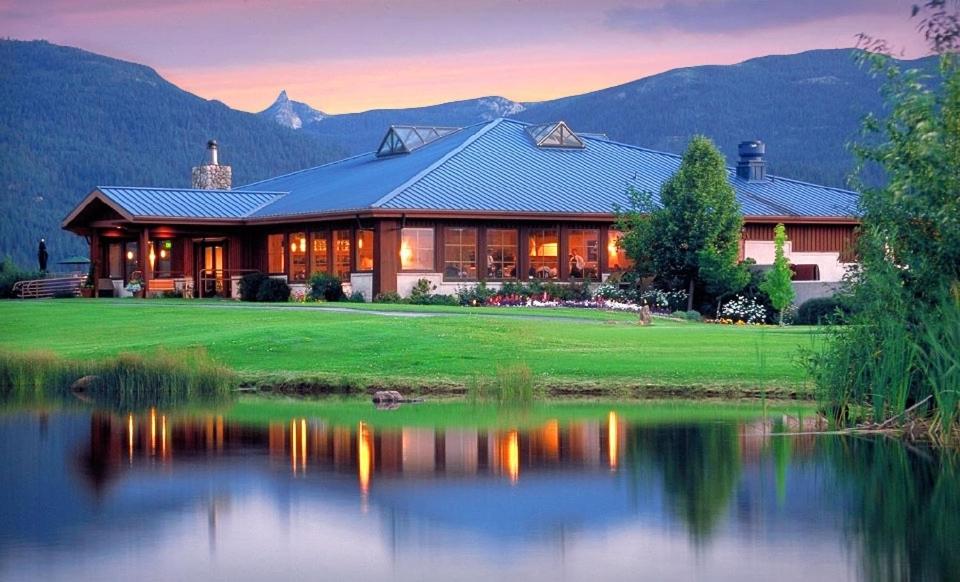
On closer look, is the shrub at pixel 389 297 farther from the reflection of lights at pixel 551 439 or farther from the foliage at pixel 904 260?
A: the foliage at pixel 904 260

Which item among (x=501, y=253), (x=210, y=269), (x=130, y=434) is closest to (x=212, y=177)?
(x=210, y=269)

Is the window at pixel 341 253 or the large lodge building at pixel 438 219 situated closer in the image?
the large lodge building at pixel 438 219

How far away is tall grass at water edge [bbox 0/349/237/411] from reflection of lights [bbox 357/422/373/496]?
5.05 metres

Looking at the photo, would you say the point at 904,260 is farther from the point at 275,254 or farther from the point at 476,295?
the point at 275,254

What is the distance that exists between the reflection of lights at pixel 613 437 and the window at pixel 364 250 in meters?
23.5

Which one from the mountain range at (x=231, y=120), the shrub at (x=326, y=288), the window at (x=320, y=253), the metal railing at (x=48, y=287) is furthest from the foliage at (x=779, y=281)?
the mountain range at (x=231, y=120)

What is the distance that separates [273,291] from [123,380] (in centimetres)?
2092

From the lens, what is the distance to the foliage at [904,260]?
19000 millimetres

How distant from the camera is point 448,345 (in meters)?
28.7

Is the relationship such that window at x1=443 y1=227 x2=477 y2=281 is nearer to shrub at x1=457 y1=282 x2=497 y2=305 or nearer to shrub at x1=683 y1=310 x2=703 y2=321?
shrub at x1=457 y1=282 x2=497 y2=305

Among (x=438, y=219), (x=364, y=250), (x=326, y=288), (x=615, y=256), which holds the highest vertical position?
(x=438, y=219)

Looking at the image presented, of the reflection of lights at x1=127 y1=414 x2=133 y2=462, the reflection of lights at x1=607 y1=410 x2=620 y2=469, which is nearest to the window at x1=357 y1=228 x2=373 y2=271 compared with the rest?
the reflection of lights at x1=127 y1=414 x2=133 y2=462

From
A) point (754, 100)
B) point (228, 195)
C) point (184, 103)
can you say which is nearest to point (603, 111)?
point (754, 100)

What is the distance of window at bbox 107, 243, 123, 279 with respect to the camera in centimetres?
5478
